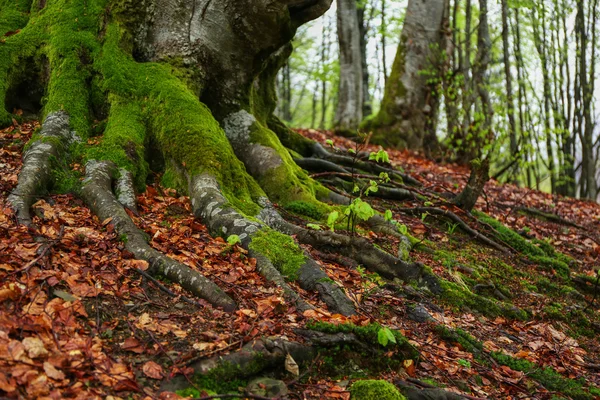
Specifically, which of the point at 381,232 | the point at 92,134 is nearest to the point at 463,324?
the point at 381,232

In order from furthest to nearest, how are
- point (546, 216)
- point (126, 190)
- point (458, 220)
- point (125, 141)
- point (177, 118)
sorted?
point (546, 216), point (458, 220), point (177, 118), point (125, 141), point (126, 190)

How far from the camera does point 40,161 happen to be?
4.70m

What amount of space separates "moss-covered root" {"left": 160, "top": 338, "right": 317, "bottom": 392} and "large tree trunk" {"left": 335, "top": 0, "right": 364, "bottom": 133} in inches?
476

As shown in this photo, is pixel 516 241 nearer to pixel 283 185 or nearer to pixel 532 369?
pixel 532 369

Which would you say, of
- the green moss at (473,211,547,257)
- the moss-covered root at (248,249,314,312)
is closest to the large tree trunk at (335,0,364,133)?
the green moss at (473,211,547,257)

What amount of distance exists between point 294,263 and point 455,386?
67.1 inches

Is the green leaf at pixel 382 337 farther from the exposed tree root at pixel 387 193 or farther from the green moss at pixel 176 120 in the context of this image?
the exposed tree root at pixel 387 193

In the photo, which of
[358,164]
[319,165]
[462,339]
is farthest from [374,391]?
[358,164]

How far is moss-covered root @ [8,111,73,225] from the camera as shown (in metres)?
4.08

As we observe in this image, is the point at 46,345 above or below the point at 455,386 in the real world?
above

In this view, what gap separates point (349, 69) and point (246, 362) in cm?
1332

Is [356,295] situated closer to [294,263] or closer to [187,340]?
[294,263]

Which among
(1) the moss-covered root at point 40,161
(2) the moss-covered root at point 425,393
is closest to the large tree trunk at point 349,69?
(1) the moss-covered root at point 40,161

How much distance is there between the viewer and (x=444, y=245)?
6750mm
